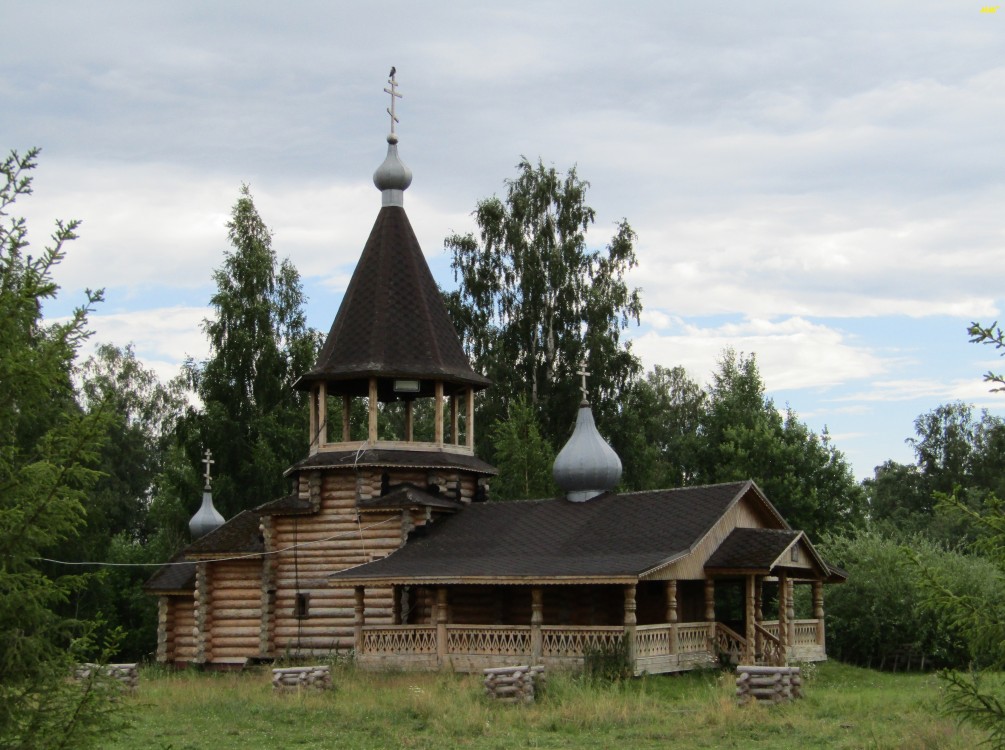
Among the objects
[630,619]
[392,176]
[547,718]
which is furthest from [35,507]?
[392,176]

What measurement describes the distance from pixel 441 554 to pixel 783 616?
6.86 meters

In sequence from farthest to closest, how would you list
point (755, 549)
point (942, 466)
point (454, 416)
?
1. point (942, 466)
2. point (454, 416)
3. point (755, 549)

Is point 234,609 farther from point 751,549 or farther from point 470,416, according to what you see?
point 751,549

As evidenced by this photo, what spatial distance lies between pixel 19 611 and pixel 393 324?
19858 millimetres

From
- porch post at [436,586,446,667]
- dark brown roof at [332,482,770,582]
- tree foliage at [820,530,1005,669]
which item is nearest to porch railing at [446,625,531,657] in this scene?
porch post at [436,586,446,667]

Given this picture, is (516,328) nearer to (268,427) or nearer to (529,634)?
(268,427)

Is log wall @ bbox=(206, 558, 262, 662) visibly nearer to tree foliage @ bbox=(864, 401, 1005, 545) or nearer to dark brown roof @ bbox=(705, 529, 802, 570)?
dark brown roof @ bbox=(705, 529, 802, 570)

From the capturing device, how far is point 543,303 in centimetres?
3991

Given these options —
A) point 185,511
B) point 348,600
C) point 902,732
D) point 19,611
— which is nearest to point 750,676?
point 902,732

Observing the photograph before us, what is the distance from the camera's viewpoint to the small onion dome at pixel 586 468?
26.7 meters

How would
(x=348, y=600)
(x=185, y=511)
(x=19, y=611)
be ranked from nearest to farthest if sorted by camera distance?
1. (x=19, y=611)
2. (x=348, y=600)
3. (x=185, y=511)

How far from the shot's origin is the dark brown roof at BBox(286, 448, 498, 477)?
26.5 metres

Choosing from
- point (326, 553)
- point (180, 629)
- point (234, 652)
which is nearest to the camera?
point (326, 553)

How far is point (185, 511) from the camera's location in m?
41.8
